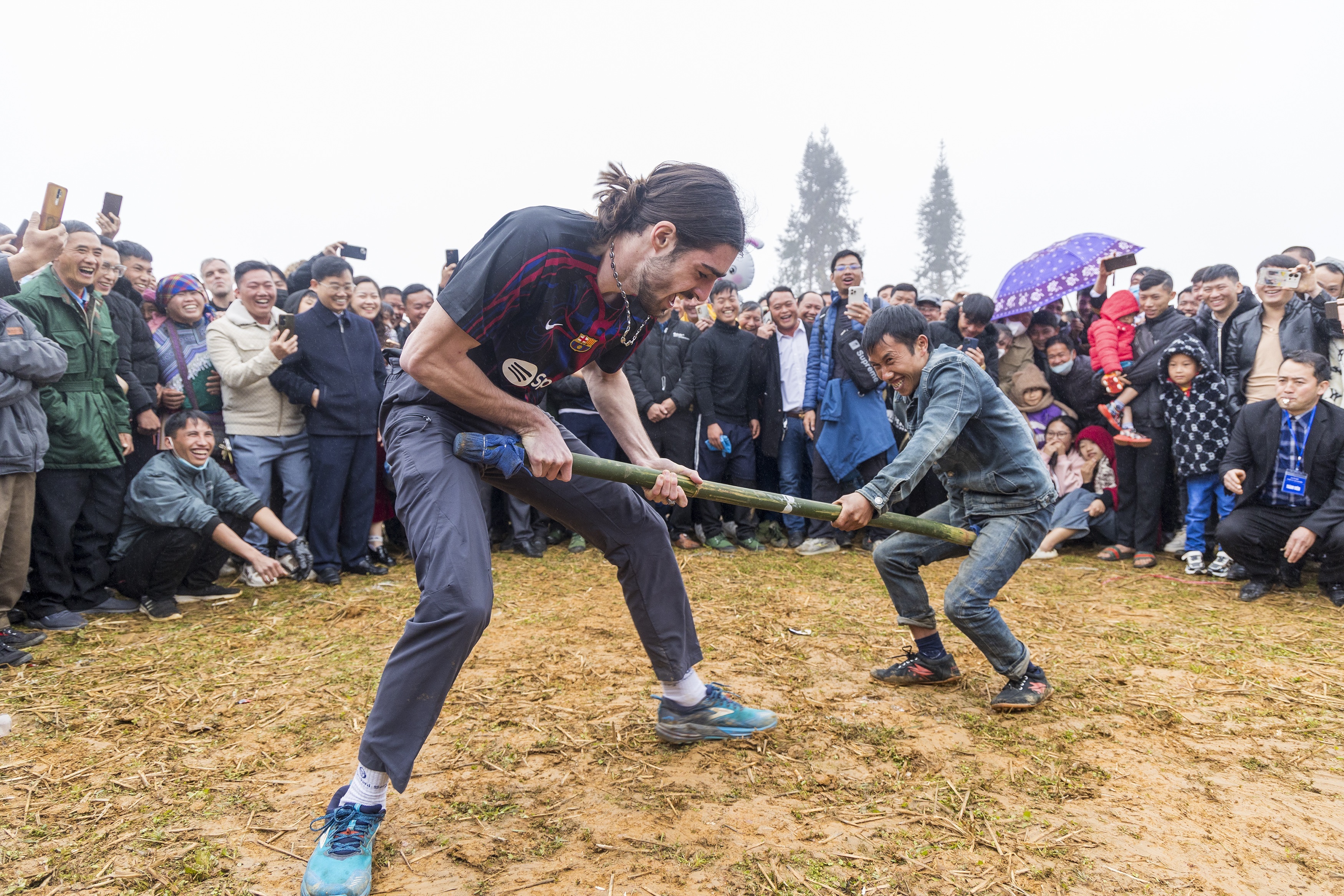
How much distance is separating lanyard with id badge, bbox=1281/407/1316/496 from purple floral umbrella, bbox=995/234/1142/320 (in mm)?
2440

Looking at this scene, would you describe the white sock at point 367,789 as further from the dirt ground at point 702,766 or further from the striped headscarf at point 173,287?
the striped headscarf at point 173,287

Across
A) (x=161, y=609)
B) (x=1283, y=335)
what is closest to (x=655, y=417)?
(x=161, y=609)

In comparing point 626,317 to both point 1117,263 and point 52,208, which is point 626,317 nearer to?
point 52,208

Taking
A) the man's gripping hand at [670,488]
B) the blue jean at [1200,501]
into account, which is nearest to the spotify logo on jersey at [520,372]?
the man's gripping hand at [670,488]

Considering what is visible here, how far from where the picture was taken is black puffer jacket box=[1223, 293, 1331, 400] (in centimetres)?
607

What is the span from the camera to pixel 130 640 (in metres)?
4.47

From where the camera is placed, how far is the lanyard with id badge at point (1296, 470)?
555 centimetres

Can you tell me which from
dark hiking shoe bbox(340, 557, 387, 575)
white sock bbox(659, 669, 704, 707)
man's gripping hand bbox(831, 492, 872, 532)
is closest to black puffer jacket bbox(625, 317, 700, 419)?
dark hiking shoe bbox(340, 557, 387, 575)

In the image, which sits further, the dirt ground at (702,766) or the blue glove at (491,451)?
the blue glove at (491,451)

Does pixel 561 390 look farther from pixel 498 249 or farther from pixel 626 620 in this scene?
pixel 498 249

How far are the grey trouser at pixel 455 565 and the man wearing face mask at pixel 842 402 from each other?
4246mm

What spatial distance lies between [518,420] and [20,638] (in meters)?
3.67

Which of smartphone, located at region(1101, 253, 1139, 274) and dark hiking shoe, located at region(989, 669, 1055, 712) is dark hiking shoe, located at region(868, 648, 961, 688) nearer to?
dark hiking shoe, located at region(989, 669, 1055, 712)

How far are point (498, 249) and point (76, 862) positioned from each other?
2.19 m
